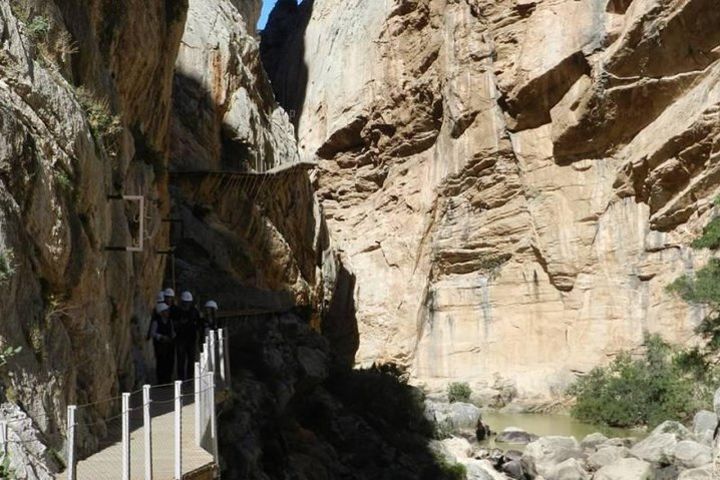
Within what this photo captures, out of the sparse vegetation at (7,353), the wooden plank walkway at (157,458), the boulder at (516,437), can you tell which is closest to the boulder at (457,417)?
the boulder at (516,437)

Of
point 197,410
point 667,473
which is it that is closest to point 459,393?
point 667,473

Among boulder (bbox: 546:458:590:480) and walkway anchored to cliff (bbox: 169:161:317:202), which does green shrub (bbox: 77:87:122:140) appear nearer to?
boulder (bbox: 546:458:590:480)

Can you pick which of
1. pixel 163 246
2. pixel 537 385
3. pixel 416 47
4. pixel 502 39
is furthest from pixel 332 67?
pixel 163 246

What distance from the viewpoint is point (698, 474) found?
20984 mm

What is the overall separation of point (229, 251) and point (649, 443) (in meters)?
12.7

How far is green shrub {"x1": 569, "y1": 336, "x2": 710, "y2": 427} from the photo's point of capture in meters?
31.6

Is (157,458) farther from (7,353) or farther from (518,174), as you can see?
(518,174)

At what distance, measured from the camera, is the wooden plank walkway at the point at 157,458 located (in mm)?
7891

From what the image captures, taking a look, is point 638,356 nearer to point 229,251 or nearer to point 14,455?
point 229,251

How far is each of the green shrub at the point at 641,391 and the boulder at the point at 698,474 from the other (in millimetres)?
9497

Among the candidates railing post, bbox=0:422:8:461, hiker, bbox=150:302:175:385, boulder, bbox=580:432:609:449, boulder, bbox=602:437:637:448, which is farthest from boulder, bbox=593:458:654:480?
railing post, bbox=0:422:8:461

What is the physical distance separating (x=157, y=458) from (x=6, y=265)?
222 centimetres

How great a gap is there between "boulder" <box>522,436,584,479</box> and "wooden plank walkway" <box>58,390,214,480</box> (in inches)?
633

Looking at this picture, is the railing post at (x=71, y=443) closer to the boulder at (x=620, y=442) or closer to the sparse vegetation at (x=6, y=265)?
the sparse vegetation at (x=6, y=265)
